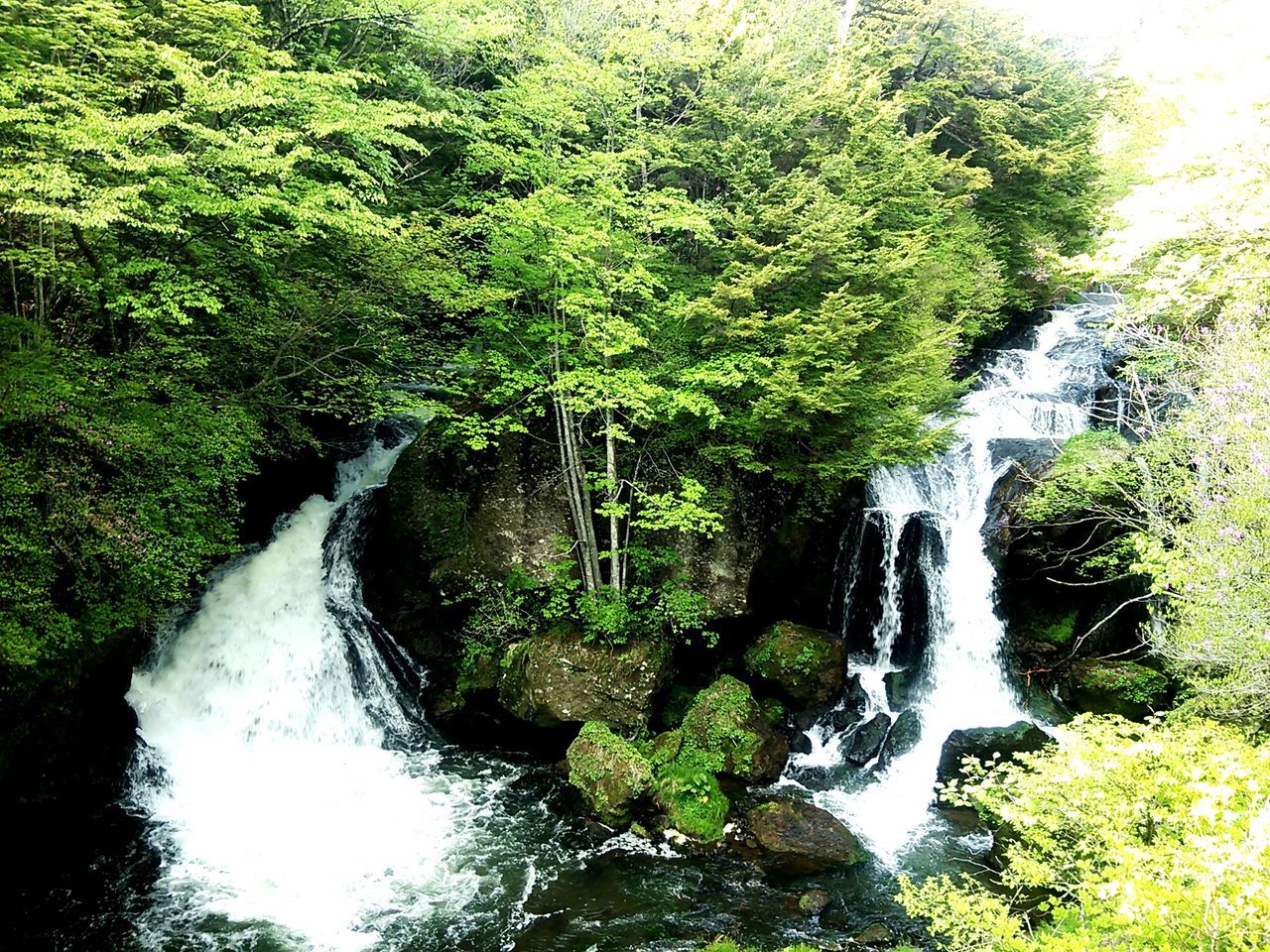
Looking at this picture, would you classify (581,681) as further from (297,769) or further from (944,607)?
(944,607)

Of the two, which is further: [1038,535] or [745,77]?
[745,77]

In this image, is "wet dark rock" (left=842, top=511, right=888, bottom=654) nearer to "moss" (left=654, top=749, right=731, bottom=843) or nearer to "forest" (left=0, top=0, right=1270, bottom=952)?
"forest" (left=0, top=0, right=1270, bottom=952)

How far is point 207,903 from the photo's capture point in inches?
305

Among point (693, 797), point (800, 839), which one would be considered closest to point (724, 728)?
point (693, 797)

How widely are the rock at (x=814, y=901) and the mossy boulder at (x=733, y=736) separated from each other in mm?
2292

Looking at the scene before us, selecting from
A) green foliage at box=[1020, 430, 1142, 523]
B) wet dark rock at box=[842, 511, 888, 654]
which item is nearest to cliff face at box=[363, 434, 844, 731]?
wet dark rock at box=[842, 511, 888, 654]

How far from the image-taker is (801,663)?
40.4 feet

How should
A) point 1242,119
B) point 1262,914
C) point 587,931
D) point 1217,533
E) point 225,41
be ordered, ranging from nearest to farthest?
point 1262,914 < point 1242,119 < point 1217,533 < point 587,931 < point 225,41

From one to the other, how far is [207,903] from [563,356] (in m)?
9.15

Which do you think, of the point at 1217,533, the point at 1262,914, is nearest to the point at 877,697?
the point at 1217,533

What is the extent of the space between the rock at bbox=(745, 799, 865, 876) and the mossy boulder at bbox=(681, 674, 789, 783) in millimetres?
878

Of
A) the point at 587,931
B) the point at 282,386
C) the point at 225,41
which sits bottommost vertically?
the point at 587,931

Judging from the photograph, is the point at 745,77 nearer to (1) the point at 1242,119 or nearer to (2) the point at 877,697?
(1) the point at 1242,119

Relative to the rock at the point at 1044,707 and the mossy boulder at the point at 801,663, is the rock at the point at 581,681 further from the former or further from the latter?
the rock at the point at 1044,707
